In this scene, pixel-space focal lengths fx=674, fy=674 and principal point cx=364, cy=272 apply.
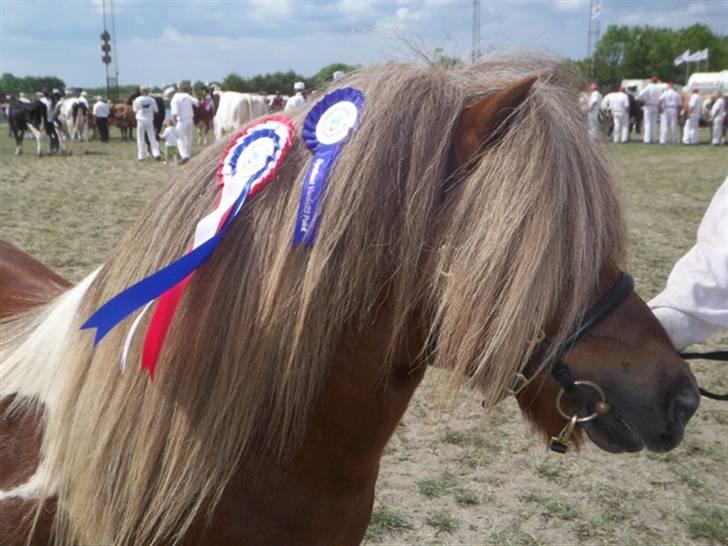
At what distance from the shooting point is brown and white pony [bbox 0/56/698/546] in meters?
1.21

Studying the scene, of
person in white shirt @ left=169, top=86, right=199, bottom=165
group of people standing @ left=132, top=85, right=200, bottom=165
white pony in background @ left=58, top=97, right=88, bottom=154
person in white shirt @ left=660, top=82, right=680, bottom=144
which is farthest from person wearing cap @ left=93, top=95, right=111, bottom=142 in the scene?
person in white shirt @ left=660, top=82, right=680, bottom=144

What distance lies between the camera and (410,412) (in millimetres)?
4109

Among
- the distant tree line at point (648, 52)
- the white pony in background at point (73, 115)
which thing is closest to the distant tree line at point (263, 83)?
the white pony in background at point (73, 115)

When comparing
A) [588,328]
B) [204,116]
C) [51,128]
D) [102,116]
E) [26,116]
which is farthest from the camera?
[102,116]

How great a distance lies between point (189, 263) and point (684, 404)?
961mm

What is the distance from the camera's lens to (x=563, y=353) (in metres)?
1.24

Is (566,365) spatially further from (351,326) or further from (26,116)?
(26,116)

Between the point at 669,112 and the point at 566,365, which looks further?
the point at 669,112

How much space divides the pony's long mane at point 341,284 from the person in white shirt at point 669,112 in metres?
23.3

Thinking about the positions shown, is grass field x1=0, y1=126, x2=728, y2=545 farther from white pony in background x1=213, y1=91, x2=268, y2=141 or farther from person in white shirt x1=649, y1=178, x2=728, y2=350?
white pony in background x1=213, y1=91, x2=268, y2=141

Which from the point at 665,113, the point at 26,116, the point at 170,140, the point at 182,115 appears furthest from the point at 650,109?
the point at 26,116

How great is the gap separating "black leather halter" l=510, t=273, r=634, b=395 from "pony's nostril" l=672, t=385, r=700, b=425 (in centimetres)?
20

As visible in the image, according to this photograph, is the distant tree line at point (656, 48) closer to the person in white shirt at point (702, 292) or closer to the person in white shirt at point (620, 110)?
the person in white shirt at point (620, 110)

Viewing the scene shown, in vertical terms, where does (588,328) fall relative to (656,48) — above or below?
below
